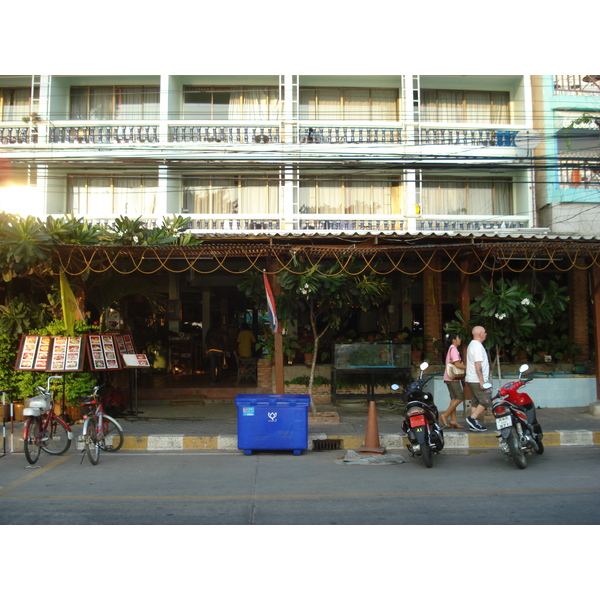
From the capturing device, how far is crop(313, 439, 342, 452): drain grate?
30.0ft

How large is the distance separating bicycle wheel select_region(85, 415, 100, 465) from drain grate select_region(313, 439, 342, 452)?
11.2 ft

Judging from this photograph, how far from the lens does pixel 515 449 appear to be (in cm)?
728

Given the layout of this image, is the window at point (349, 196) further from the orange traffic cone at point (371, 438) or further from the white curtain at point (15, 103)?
the orange traffic cone at point (371, 438)

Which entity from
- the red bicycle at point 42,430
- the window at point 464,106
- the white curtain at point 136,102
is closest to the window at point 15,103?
the white curtain at point 136,102

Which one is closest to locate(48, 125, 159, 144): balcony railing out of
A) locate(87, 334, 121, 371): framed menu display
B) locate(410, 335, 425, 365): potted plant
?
locate(87, 334, 121, 371): framed menu display

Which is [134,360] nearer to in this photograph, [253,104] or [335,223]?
[335,223]

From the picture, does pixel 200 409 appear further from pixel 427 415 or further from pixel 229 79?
pixel 229 79

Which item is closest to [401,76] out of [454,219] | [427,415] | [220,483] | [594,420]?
[454,219]

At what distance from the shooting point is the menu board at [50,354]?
32.6 feet

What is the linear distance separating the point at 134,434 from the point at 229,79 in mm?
11564

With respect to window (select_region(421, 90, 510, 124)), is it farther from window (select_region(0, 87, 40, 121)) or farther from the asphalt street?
window (select_region(0, 87, 40, 121))

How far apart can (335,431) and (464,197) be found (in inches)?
398

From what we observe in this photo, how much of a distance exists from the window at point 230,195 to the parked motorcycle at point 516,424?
10.4 m

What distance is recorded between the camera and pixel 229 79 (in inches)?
655
